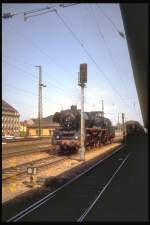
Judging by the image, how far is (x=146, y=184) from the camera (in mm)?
15680

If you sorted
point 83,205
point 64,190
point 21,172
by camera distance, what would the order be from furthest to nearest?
point 21,172
point 64,190
point 83,205

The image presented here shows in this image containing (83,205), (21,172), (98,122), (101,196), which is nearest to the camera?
(83,205)

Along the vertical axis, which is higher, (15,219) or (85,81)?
(85,81)

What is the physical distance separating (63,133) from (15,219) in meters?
20.1

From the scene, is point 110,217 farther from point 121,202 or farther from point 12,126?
point 12,126

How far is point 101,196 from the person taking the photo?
13.1m

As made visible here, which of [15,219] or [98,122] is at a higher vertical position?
[98,122]

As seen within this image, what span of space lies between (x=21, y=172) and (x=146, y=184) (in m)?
6.79

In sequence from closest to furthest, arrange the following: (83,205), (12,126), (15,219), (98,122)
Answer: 1. (15,219)
2. (83,205)
3. (98,122)
4. (12,126)

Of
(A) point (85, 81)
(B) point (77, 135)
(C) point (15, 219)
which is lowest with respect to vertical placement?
(C) point (15, 219)

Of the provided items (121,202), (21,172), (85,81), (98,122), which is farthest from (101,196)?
(98,122)

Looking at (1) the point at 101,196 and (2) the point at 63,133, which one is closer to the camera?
(1) the point at 101,196

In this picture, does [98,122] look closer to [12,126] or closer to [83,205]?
[83,205]

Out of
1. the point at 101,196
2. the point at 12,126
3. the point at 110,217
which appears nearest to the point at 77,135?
the point at 101,196
